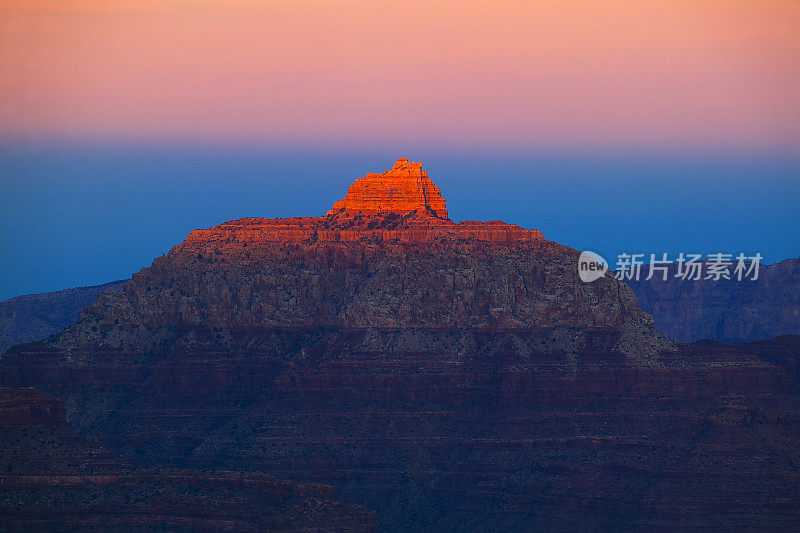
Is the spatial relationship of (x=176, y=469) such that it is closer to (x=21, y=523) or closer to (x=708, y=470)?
(x=21, y=523)

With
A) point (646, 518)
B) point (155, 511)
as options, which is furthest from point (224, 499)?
point (646, 518)

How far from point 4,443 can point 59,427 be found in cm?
377

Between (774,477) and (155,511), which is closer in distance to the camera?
(155,511)

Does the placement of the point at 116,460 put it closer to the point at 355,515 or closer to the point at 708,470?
the point at 355,515

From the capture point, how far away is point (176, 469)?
192 metres

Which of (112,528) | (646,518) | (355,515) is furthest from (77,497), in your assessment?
(646,518)

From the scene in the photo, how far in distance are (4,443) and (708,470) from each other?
45.1 meters

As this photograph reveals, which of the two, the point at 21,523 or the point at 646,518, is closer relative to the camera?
the point at 21,523

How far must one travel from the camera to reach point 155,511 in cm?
17962

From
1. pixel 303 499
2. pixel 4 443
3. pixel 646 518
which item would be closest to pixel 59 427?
pixel 4 443

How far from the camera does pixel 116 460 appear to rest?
184 metres

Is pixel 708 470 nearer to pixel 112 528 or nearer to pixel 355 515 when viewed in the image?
pixel 355 515

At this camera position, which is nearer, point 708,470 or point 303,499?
point 303,499

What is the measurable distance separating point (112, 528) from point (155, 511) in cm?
268
